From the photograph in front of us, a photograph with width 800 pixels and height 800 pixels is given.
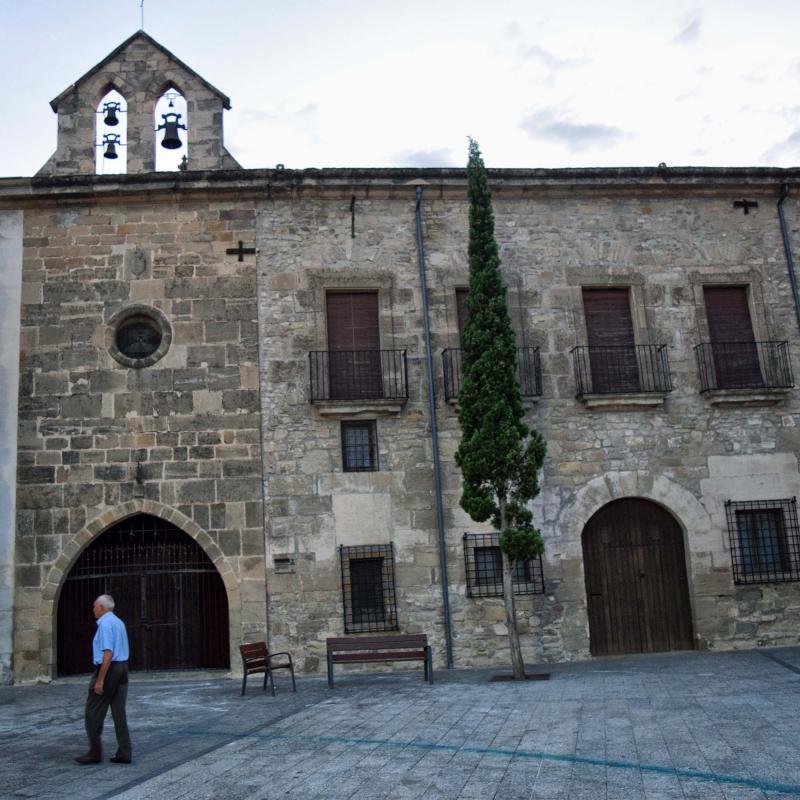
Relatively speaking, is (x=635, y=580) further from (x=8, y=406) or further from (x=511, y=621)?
(x=8, y=406)

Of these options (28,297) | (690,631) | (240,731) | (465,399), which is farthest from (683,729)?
(28,297)

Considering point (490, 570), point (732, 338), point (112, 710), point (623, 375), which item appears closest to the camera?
point (112, 710)

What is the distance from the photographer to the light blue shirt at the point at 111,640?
720cm

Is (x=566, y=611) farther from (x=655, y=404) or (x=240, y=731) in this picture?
(x=240, y=731)

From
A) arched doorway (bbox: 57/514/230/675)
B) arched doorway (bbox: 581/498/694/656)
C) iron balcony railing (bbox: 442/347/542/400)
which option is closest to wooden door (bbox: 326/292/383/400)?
iron balcony railing (bbox: 442/347/542/400)

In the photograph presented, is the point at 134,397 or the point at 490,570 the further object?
the point at 134,397

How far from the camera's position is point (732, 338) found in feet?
48.1

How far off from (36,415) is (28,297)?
1806mm

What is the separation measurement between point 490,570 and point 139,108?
8848 mm

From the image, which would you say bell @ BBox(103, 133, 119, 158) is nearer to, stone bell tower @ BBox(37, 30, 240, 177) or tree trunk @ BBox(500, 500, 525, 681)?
stone bell tower @ BBox(37, 30, 240, 177)

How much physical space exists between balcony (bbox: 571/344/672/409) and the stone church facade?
0.05 metres

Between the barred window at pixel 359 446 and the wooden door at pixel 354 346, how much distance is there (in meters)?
0.45

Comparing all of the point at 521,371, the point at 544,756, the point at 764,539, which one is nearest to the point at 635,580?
the point at 764,539

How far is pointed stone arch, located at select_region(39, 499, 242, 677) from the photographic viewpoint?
12742mm
